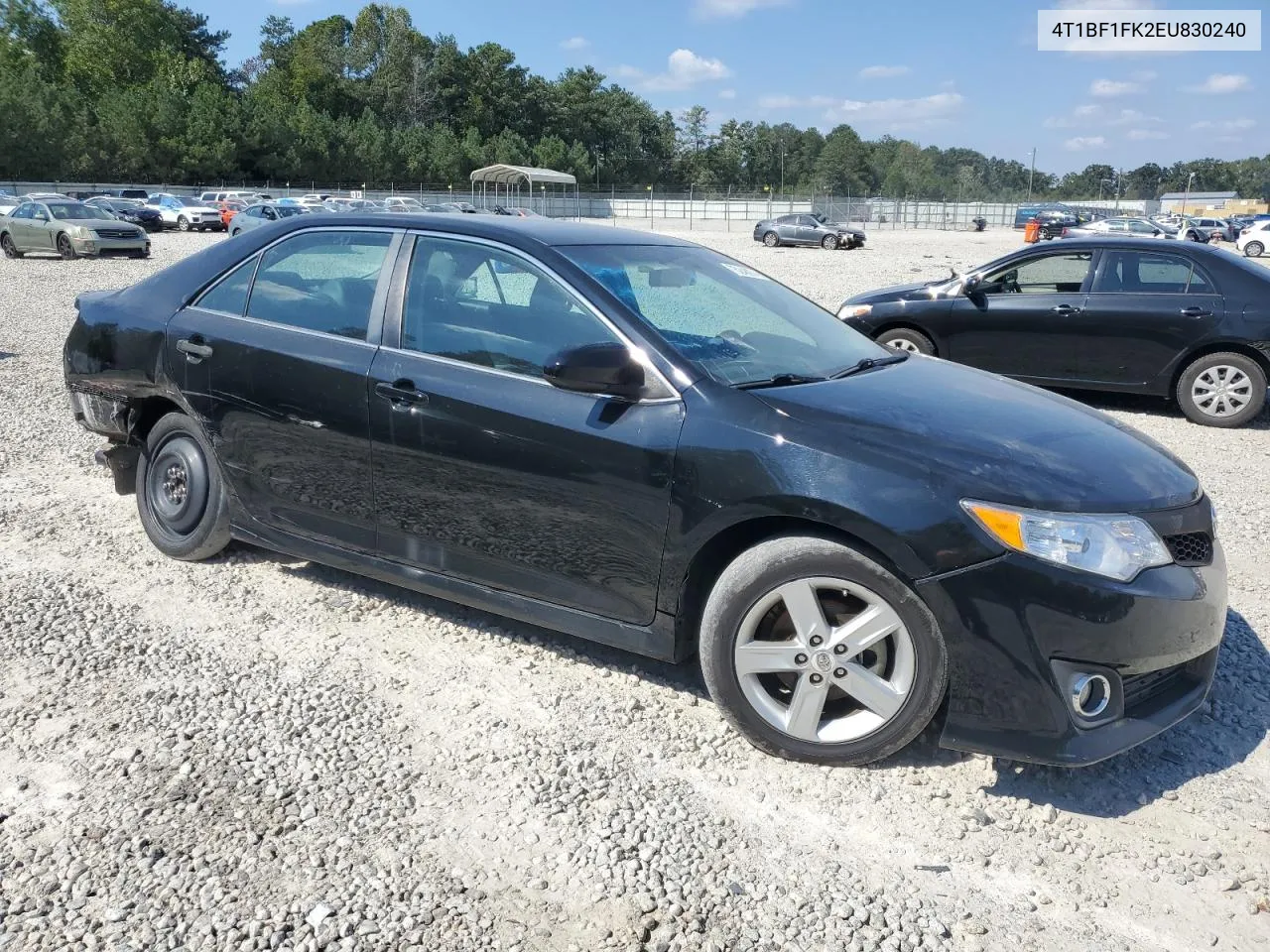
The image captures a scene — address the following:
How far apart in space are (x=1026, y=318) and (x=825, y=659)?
22.7ft

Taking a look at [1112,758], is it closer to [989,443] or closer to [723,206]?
[989,443]

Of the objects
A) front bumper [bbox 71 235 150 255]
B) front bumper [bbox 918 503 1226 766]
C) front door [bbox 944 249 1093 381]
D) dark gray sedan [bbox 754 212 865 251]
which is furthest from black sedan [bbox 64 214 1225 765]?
dark gray sedan [bbox 754 212 865 251]

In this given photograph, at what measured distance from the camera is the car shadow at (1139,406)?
29.3ft

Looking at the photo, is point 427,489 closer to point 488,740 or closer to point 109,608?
point 488,740

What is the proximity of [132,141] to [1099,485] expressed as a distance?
77294 millimetres

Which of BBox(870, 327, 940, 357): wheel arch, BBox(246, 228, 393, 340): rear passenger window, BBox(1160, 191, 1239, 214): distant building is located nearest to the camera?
BBox(246, 228, 393, 340): rear passenger window

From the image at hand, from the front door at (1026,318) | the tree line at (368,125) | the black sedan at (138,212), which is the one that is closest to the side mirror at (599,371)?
the front door at (1026,318)

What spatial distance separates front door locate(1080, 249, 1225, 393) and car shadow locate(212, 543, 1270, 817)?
480cm

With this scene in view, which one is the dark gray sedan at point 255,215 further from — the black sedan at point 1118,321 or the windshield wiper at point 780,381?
the windshield wiper at point 780,381

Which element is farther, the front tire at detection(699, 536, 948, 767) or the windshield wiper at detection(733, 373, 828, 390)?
the windshield wiper at detection(733, 373, 828, 390)

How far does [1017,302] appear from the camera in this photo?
360 inches

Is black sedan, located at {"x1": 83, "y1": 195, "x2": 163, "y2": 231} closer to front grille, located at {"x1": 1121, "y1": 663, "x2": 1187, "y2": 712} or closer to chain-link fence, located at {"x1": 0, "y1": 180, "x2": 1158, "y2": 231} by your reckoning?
chain-link fence, located at {"x1": 0, "y1": 180, "x2": 1158, "y2": 231}

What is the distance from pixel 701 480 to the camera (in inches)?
126

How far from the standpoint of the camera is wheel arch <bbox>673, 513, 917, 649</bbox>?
9.95 feet
